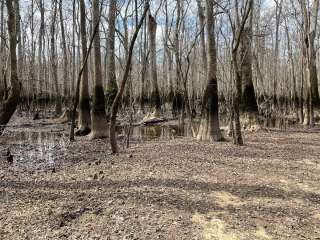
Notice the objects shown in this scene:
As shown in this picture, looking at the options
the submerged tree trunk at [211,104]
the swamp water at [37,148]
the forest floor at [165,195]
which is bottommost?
the forest floor at [165,195]

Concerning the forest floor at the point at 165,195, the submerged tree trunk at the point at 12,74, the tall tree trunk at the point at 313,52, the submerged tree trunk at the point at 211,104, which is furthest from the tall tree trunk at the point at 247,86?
the submerged tree trunk at the point at 12,74

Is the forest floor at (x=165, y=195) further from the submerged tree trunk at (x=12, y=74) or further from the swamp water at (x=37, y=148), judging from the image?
the submerged tree trunk at (x=12, y=74)

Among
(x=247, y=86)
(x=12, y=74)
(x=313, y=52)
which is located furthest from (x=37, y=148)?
(x=313, y=52)

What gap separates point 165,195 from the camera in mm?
5340

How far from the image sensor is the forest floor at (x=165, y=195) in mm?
4402

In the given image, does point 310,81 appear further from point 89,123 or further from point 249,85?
point 89,123

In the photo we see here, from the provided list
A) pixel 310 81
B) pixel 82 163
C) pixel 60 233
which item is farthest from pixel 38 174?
pixel 310 81

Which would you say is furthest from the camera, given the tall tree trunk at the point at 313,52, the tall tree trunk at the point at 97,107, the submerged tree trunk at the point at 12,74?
the tall tree trunk at the point at 313,52

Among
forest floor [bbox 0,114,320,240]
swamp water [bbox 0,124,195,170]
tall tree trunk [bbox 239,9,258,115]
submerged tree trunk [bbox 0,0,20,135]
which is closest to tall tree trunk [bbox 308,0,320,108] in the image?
tall tree trunk [bbox 239,9,258,115]

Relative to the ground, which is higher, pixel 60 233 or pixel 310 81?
pixel 310 81

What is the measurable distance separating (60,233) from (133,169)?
2.64 m

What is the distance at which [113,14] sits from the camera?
42.7ft

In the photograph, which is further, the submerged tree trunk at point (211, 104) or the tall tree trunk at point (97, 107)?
the tall tree trunk at point (97, 107)

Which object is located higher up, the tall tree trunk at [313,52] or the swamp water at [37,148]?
the tall tree trunk at [313,52]
